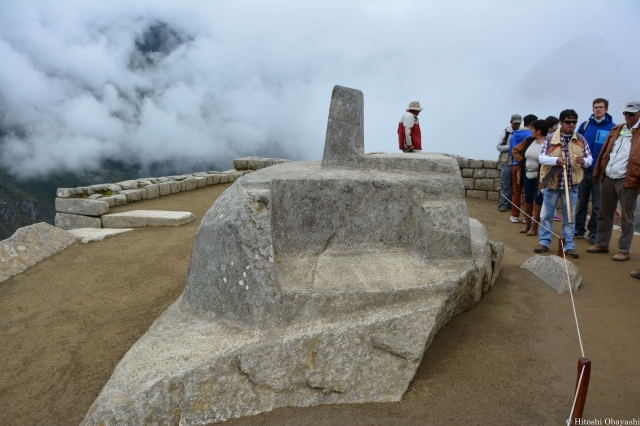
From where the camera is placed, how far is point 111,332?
386cm

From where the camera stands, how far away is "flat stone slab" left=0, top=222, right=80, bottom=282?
517cm

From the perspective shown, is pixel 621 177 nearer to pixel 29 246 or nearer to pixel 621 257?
pixel 621 257

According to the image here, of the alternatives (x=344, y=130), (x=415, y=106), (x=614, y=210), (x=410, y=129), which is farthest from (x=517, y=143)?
(x=344, y=130)

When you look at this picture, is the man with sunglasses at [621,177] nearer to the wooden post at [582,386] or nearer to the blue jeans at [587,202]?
the blue jeans at [587,202]

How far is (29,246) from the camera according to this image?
5621 mm

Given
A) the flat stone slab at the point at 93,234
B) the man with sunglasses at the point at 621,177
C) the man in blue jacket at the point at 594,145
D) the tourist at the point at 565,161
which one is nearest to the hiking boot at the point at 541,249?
the tourist at the point at 565,161

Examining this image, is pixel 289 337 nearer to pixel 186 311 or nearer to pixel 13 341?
pixel 186 311

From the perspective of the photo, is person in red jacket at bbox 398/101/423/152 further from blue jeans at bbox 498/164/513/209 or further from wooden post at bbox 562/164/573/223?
blue jeans at bbox 498/164/513/209

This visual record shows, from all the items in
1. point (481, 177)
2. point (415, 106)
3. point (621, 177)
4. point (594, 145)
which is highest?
point (415, 106)

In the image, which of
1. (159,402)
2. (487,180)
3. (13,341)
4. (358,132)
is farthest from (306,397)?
(487,180)

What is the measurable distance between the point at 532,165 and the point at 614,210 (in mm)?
1391

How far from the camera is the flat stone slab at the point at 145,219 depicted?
7555mm

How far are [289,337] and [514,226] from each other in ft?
20.6

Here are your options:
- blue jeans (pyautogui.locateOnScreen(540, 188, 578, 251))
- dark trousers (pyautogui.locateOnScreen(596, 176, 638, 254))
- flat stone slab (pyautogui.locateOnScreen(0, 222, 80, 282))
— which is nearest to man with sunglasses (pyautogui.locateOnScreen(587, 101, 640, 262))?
dark trousers (pyautogui.locateOnScreen(596, 176, 638, 254))
